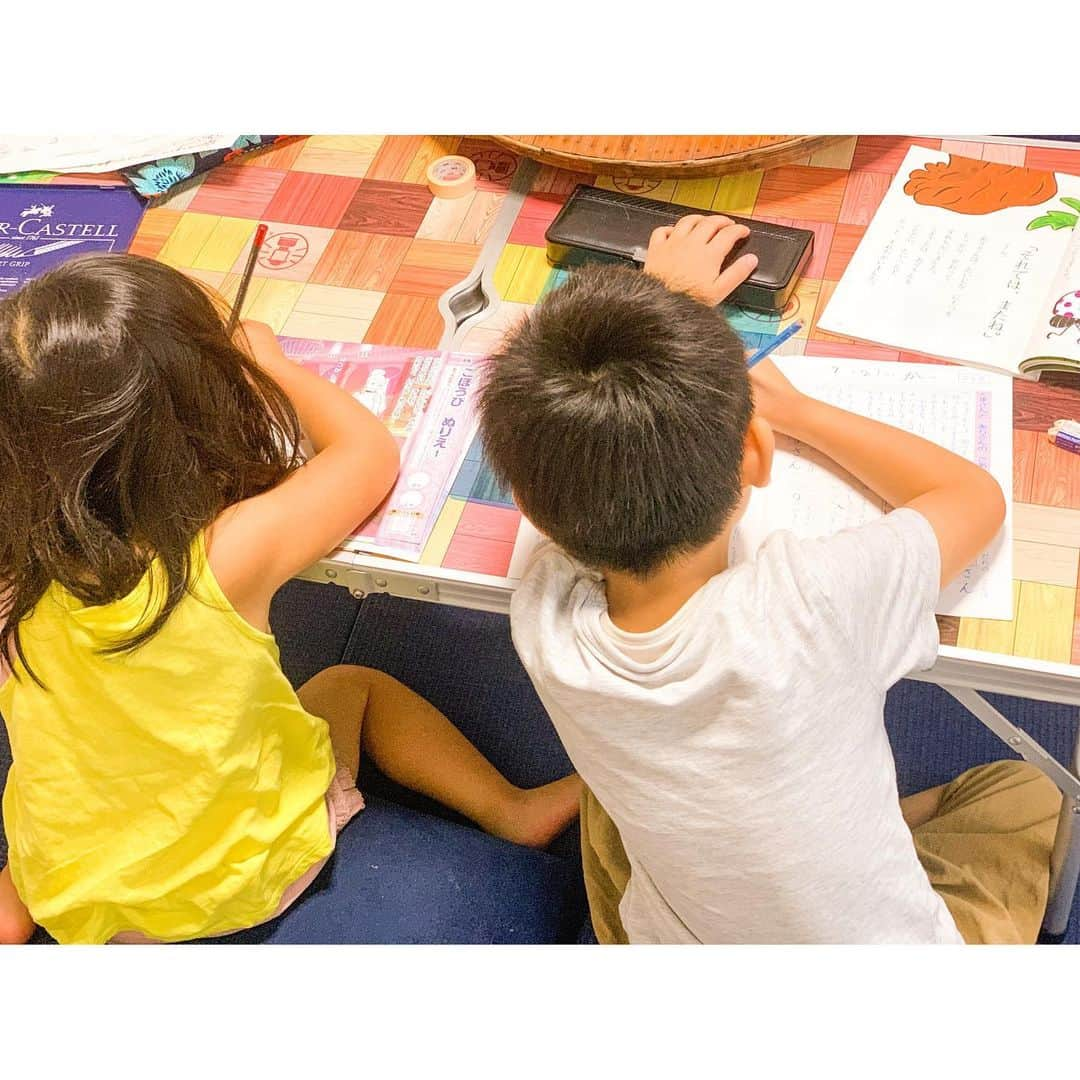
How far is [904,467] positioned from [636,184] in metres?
0.49

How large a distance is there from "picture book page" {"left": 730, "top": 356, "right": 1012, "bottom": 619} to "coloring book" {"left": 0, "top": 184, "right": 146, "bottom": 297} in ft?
2.57

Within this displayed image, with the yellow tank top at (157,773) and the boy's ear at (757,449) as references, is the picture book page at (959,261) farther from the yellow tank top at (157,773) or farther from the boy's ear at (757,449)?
the yellow tank top at (157,773)

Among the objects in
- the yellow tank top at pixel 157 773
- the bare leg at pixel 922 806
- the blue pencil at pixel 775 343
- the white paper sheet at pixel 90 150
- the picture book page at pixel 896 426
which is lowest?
the bare leg at pixel 922 806

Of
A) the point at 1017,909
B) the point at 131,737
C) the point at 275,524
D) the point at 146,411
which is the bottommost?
the point at 1017,909

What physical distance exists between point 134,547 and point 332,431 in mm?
227

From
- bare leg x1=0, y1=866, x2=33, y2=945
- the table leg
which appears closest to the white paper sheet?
bare leg x1=0, y1=866, x2=33, y2=945

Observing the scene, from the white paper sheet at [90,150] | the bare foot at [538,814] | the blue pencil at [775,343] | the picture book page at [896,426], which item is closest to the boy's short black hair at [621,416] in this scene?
the picture book page at [896,426]

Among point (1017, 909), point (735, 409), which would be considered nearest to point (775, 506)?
point (735, 409)

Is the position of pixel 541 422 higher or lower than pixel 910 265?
higher

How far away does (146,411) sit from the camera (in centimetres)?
90

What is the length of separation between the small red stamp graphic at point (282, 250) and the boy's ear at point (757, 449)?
645 millimetres

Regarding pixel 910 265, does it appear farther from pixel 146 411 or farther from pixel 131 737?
pixel 131 737

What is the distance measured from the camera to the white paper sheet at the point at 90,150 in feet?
4.52

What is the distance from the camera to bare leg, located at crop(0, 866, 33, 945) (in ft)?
3.72
